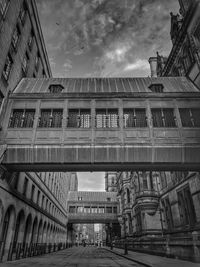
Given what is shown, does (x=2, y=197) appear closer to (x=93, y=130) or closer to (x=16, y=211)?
(x=16, y=211)

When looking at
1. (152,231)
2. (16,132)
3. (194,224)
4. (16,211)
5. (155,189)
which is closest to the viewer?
(16,132)

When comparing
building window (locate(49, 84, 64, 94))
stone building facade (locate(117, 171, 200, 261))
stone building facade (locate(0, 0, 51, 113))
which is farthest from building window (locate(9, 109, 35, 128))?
stone building facade (locate(117, 171, 200, 261))

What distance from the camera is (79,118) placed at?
14344mm

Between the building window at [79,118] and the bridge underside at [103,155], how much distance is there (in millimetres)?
1741

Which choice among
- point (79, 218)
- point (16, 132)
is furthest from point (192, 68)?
point (79, 218)

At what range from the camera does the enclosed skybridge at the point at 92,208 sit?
2179 inches

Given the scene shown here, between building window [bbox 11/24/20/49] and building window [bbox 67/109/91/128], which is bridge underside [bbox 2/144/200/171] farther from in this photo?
building window [bbox 11/24/20/49]

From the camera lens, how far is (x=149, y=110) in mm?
14359

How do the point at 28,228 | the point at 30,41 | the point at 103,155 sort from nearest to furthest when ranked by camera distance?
the point at 103,155
the point at 28,228
the point at 30,41

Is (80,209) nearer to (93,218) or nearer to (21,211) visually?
(93,218)

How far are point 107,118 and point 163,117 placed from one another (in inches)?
156

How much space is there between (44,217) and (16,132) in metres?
17.6

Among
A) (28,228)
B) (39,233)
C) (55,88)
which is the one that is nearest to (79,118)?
(55,88)

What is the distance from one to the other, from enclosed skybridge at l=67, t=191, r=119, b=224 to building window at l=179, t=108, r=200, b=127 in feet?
157
